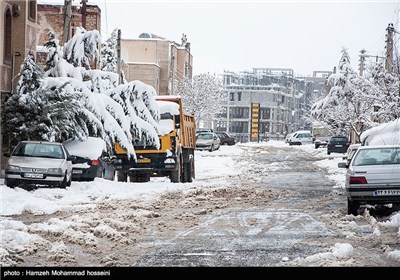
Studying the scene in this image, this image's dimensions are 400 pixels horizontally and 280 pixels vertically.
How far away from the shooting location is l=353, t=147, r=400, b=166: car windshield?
17.0 meters

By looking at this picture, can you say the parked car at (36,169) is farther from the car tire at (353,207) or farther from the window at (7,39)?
the window at (7,39)

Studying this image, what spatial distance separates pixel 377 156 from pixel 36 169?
30.9ft

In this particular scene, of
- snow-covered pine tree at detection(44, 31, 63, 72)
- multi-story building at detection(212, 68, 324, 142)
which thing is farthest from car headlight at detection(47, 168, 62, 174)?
multi-story building at detection(212, 68, 324, 142)

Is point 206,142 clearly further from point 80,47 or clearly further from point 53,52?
point 53,52

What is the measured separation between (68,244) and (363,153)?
328 inches

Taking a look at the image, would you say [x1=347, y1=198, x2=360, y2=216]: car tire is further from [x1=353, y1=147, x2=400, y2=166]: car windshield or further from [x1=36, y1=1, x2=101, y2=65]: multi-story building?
[x1=36, y1=1, x2=101, y2=65]: multi-story building

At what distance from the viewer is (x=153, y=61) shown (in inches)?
3386

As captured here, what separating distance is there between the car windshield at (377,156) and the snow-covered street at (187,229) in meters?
1.21

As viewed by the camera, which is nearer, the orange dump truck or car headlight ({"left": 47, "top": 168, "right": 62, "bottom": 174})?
car headlight ({"left": 47, "top": 168, "right": 62, "bottom": 174})

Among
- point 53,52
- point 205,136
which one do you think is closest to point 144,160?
point 53,52

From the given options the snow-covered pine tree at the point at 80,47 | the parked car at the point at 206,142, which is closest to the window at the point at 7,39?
the snow-covered pine tree at the point at 80,47

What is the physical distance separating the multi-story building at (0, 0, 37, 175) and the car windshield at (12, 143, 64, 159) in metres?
7.40

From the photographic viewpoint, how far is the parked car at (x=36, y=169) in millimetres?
21047

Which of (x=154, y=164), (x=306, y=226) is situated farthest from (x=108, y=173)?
(x=306, y=226)
